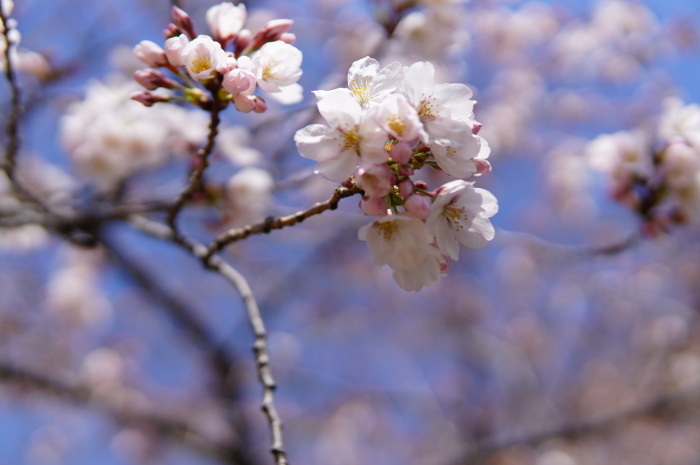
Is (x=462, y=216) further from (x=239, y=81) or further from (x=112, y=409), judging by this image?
(x=112, y=409)

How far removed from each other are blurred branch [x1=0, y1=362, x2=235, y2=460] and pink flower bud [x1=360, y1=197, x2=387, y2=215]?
300 cm

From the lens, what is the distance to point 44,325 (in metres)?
5.55

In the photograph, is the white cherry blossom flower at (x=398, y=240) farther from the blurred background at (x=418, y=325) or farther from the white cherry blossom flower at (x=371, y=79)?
the blurred background at (x=418, y=325)

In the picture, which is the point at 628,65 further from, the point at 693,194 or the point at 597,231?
the point at 693,194

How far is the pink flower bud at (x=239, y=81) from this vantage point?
116cm

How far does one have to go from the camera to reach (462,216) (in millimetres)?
1157

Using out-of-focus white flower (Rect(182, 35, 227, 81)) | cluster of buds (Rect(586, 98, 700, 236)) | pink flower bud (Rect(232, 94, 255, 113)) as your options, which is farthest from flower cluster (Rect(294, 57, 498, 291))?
cluster of buds (Rect(586, 98, 700, 236))

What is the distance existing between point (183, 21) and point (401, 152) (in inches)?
31.2

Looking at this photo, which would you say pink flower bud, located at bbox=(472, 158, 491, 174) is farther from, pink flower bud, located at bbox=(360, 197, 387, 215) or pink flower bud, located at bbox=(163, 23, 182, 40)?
pink flower bud, located at bbox=(163, 23, 182, 40)

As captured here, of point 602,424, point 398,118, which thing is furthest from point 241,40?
point 602,424

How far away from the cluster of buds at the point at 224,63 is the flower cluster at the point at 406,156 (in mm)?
237

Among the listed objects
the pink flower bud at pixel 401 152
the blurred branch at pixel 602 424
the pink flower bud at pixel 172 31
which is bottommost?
the pink flower bud at pixel 401 152

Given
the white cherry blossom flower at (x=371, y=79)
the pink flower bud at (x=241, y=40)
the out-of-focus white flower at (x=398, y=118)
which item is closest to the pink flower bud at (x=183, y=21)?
the pink flower bud at (x=241, y=40)

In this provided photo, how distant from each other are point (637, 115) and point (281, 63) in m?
7.20
